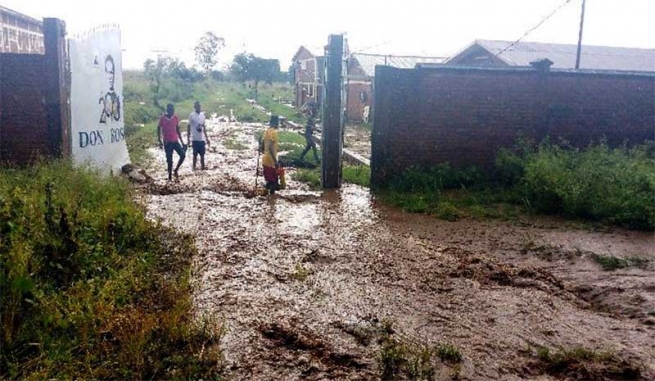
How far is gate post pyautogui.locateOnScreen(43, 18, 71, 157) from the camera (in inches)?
376

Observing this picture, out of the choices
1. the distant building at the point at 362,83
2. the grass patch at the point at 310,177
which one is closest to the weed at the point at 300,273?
the grass patch at the point at 310,177

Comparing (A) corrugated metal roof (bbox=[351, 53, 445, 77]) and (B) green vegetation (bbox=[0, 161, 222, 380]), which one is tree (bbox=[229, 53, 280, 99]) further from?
(B) green vegetation (bbox=[0, 161, 222, 380])

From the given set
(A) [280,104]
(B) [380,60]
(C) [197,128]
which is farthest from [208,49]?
(C) [197,128]

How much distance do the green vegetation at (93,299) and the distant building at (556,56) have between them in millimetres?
18035

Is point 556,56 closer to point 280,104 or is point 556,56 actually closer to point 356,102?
point 356,102

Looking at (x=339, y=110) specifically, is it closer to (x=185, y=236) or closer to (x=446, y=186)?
(x=446, y=186)

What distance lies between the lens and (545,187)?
891 cm

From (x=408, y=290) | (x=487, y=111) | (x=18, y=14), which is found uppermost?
(x=18, y=14)

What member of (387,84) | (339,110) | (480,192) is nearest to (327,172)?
(339,110)

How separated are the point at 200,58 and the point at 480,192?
58277 mm

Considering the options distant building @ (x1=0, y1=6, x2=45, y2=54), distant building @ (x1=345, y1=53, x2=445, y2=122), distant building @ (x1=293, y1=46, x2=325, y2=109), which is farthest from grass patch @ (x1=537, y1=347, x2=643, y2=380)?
distant building @ (x1=293, y1=46, x2=325, y2=109)

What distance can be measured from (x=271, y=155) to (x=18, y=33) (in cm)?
895

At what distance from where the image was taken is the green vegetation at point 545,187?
823 centimetres

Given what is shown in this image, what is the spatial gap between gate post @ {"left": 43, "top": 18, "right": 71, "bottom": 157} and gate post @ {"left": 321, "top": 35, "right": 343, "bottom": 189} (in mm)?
4762
